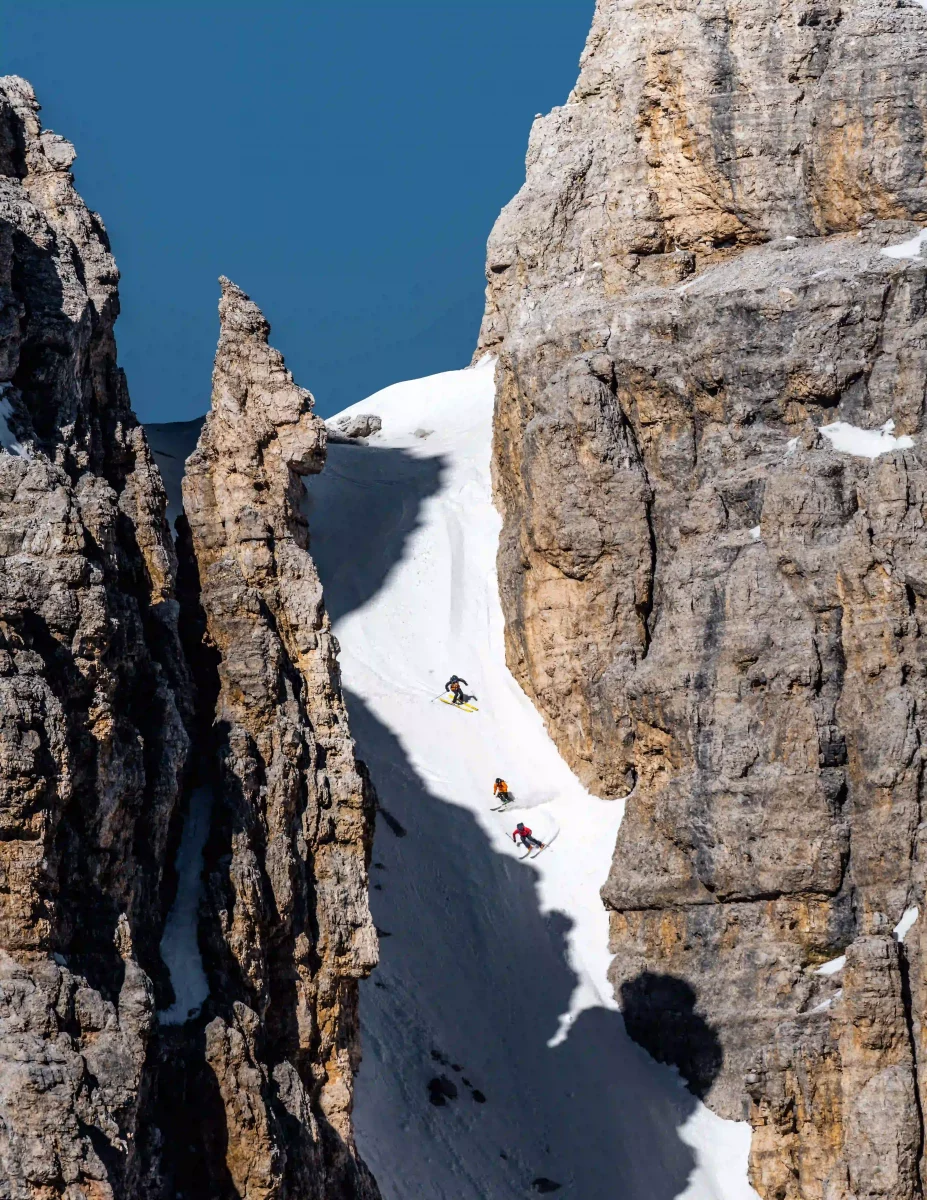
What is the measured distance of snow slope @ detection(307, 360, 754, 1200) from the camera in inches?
1684

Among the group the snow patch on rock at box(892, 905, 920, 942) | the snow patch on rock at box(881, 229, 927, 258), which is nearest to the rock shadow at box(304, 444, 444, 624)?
the snow patch on rock at box(881, 229, 927, 258)

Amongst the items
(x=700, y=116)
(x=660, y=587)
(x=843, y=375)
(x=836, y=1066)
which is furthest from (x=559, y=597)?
(x=836, y=1066)

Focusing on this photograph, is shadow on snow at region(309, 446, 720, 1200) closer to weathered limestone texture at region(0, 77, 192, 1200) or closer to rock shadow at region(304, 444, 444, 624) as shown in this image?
rock shadow at region(304, 444, 444, 624)

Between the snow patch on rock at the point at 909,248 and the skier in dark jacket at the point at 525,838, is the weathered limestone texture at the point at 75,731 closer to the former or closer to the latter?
the skier in dark jacket at the point at 525,838

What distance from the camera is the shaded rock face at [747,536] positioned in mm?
46781

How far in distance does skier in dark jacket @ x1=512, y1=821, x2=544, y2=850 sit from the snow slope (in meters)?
0.33

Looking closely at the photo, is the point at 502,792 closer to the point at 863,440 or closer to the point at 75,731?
the point at 863,440

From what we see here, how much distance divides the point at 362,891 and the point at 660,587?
900 inches

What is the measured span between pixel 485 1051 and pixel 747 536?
44.5 feet

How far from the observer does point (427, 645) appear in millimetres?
58844

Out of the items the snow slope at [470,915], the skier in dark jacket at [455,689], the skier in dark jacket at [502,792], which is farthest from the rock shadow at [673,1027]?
the skier in dark jacket at [455,689]

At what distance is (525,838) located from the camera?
5206 centimetres

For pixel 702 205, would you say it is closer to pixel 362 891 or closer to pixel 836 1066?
pixel 836 1066

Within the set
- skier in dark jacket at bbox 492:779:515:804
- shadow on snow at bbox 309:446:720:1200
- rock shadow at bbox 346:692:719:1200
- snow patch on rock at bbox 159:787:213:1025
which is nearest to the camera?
snow patch on rock at bbox 159:787:213:1025
